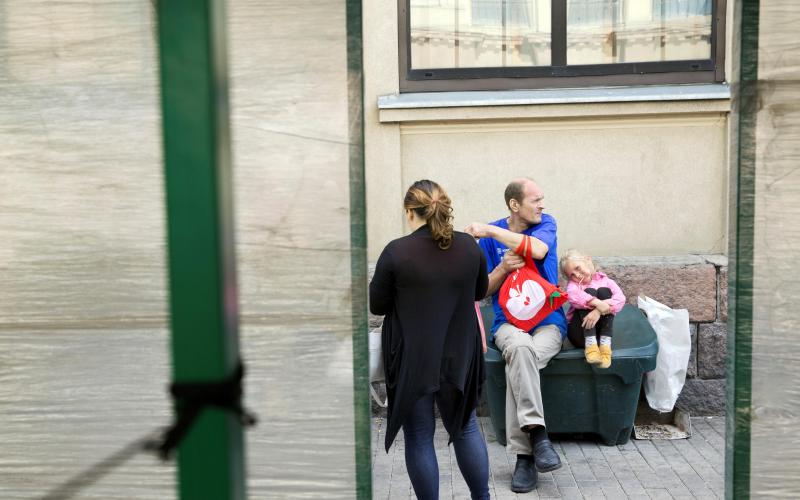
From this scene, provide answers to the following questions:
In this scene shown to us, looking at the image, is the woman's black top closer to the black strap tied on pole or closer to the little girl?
the little girl

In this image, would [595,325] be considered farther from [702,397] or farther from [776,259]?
[776,259]

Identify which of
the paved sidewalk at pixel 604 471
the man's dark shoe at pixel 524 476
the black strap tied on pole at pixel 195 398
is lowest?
the paved sidewalk at pixel 604 471

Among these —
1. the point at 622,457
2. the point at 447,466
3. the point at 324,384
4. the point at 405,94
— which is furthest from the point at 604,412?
the point at 324,384

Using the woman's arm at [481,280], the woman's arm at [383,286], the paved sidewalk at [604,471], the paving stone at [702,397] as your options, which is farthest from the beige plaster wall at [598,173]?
the woman's arm at [383,286]

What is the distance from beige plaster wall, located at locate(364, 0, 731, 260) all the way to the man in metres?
1.24

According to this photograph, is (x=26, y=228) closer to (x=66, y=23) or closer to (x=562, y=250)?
(x=66, y=23)

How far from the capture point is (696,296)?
5.99 meters

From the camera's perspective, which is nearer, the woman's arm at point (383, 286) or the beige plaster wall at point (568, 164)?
Result: the woman's arm at point (383, 286)

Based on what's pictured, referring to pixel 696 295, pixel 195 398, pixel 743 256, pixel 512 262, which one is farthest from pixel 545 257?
pixel 195 398

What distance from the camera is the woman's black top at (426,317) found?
3832mm

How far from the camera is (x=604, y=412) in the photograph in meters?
5.46

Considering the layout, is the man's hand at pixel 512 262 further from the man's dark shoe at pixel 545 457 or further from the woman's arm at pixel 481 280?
the man's dark shoe at pixel 545 457

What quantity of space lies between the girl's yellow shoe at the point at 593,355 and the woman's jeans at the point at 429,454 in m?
1.29

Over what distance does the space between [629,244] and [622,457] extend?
5.27 ft
